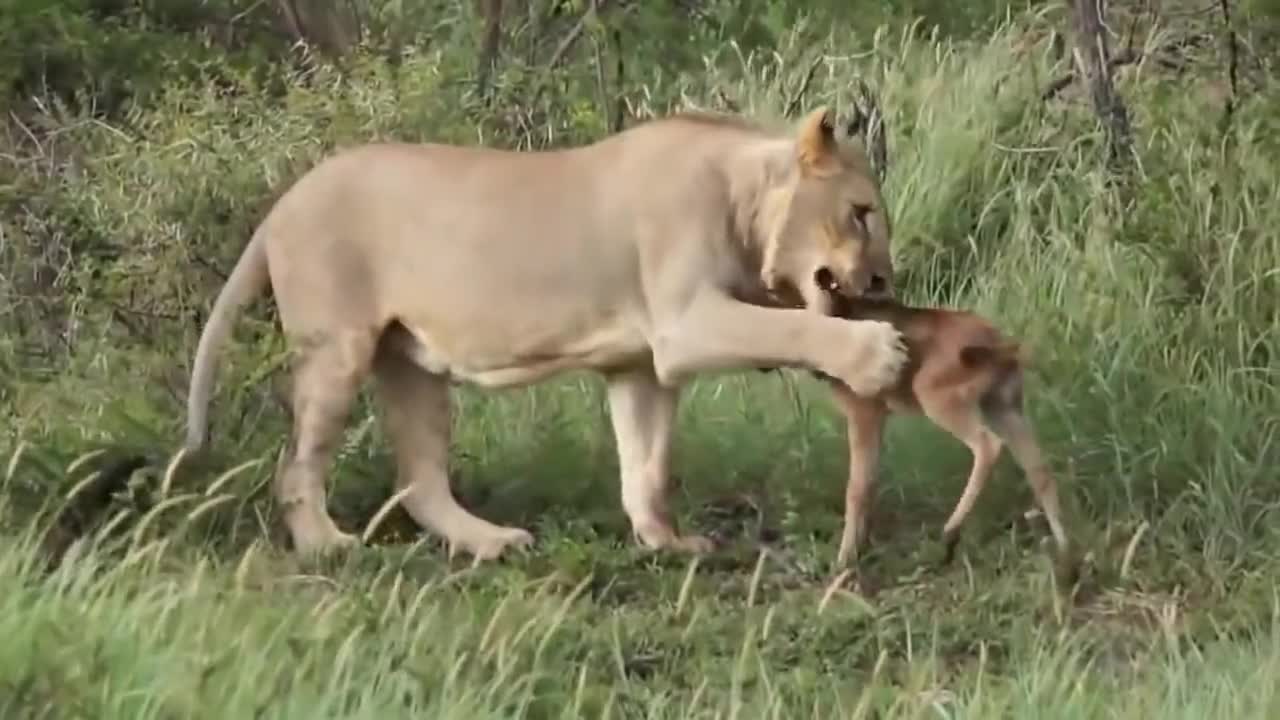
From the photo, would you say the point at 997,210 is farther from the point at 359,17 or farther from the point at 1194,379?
the point at 359,17

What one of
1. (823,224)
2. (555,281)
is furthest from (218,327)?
(823,224)

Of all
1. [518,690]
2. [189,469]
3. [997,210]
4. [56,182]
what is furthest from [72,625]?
[997,210]

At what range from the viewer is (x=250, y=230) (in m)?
7.32

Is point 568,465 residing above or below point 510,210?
below

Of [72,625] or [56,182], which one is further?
[56,182]

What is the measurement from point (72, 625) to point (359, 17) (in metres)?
7.38

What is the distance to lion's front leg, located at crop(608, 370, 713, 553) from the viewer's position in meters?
6.30

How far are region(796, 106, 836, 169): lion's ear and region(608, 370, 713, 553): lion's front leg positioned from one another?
2.58ft

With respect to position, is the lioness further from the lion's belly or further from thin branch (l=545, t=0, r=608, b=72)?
thin branch (l=545, t=0, r=608, b=72)

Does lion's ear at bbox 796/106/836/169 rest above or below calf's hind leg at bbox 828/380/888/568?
above

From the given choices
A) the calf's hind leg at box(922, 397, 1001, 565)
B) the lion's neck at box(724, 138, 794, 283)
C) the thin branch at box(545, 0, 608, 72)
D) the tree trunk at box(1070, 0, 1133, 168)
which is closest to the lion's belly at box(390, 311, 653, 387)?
the lion's neck at box(724, 138, 794, 283)

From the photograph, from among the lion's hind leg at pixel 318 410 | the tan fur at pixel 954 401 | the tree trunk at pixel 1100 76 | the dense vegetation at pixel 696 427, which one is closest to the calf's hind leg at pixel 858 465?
the tan fur at pixel 954 401

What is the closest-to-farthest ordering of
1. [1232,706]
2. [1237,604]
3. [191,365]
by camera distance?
[1232,706] < [1237,604] < [191,365]

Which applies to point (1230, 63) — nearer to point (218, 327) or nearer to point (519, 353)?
point (519, 353)
